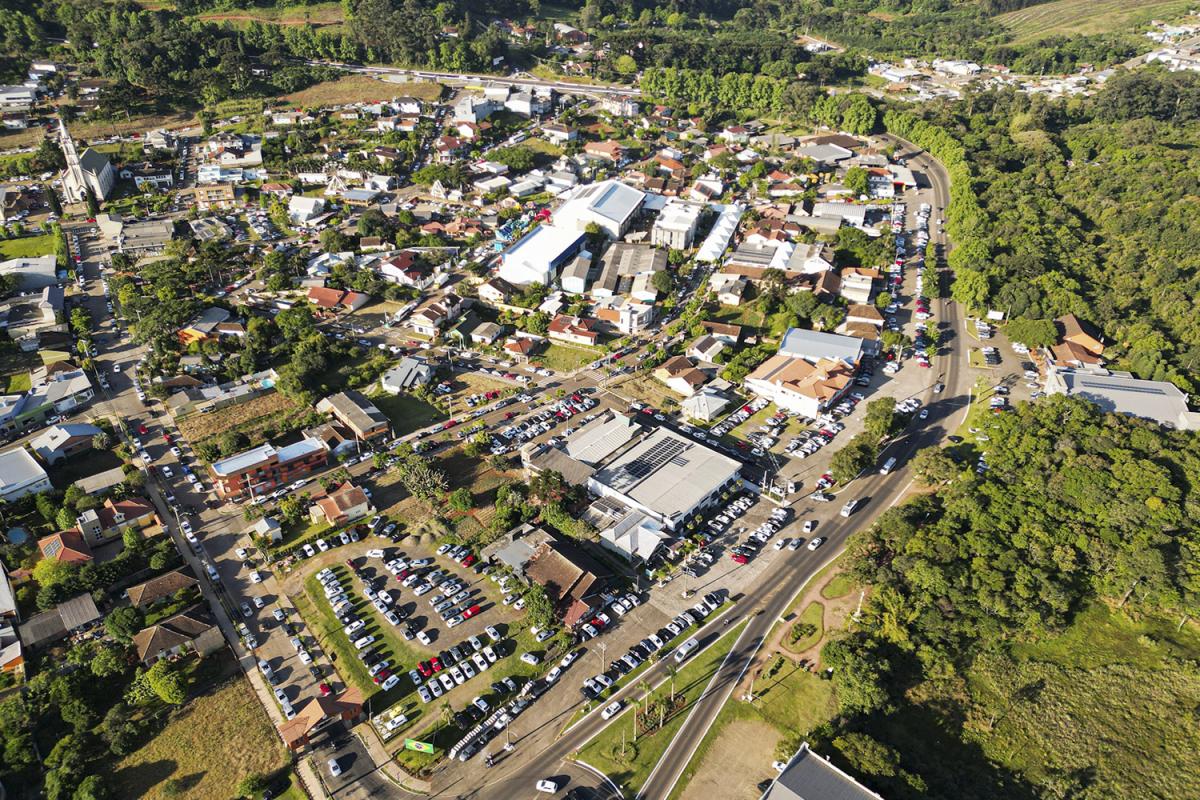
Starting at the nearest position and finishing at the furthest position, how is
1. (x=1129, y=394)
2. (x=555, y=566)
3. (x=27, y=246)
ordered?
1. (x=555, y=566)
2. (x=1129, y=394)
3. (x=27, y=246)

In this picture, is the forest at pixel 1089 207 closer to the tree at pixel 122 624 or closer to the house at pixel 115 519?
the house at pixel 115 519

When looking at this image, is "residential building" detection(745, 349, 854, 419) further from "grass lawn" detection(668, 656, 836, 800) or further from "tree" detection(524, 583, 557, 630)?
"tree" detection(524, 583, 557, 630)

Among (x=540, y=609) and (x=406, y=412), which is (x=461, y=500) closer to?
(x=540, y=609)

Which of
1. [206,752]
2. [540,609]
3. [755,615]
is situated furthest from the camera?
[755,615]

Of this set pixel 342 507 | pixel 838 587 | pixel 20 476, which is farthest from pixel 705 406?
pixel 20 476

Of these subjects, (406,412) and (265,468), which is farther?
(406,412)

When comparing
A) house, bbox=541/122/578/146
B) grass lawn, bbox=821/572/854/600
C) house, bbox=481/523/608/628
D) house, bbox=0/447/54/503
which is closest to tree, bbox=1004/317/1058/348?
grass lawn, bbox=821/572/854/600

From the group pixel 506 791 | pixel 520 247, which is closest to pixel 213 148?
pixel 520 247

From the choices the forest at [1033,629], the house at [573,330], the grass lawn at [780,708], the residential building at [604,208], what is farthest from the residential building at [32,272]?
the forest at [1033,629]
